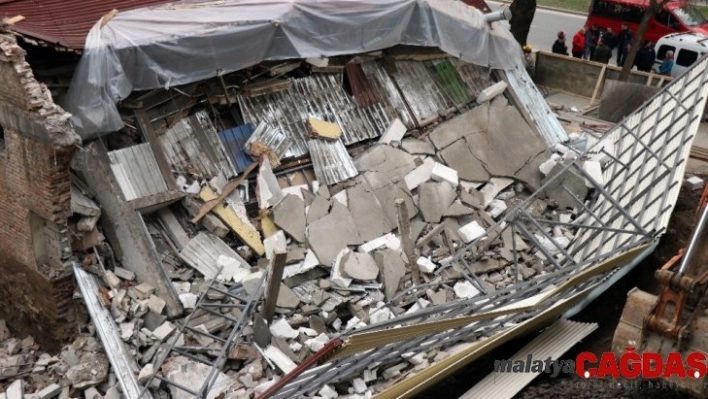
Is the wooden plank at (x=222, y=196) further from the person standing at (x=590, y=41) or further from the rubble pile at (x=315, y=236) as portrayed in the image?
the person standing at (x=590, y=41)

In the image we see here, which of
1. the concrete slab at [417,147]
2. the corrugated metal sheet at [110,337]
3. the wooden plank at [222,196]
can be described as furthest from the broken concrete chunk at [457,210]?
the corrugated metal sheet at [110,337]

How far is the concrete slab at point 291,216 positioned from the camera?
9.81 metres

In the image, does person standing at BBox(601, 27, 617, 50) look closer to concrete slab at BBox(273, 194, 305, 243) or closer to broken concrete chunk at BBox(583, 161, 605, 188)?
broken concrete chunk at BBox(583, 161, 605, 188)

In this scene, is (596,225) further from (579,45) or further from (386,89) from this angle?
(579,45)

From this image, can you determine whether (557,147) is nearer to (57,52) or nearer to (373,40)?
(373,40)

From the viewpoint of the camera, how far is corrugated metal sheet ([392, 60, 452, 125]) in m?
12.0

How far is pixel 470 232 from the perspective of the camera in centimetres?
1045

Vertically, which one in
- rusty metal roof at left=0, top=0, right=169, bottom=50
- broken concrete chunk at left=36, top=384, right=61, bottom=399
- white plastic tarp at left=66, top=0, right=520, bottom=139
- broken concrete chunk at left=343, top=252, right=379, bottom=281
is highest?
rusty metal roof at left=0, top=0, right=169, bottom=50

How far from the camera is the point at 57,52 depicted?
9.23 meters

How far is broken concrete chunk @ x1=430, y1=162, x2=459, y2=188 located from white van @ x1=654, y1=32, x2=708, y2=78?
10.00 metres

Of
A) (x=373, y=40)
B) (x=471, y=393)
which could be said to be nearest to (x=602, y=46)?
(x=373, y=40)

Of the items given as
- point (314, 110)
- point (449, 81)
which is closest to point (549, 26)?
point (449, 81)

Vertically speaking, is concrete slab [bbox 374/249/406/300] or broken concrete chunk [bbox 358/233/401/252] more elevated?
broken concrete chunk [bbox 358/233/401/252]

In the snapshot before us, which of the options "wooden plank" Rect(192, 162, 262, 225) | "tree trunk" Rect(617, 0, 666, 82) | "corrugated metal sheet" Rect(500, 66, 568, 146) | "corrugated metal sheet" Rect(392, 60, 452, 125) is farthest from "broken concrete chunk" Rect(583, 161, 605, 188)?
"tree trunk" Rect(617, 0, 666, 82)
